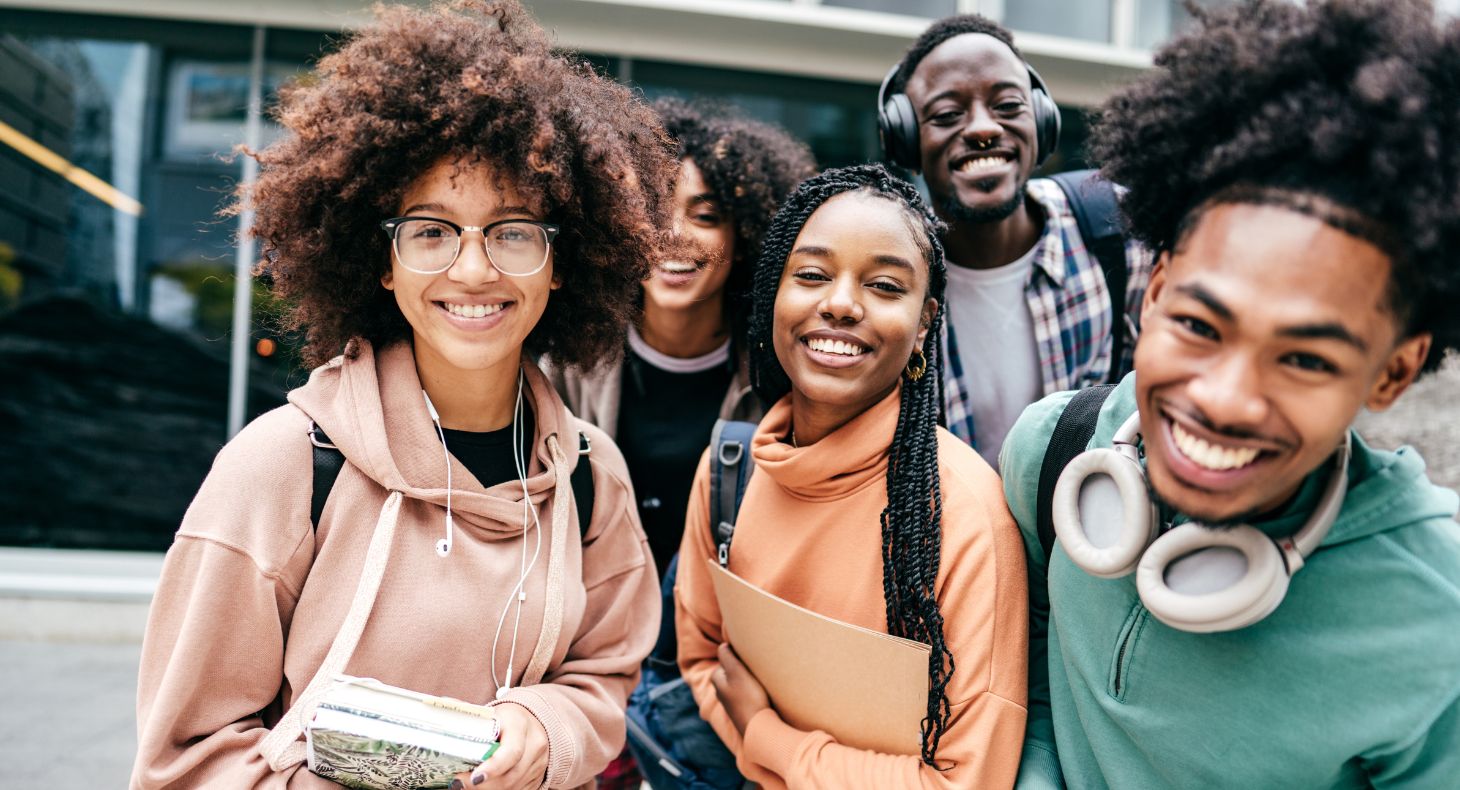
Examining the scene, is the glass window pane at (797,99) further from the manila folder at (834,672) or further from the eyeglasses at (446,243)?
the manila folder at (834,672)

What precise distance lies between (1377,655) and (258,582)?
6.06 ft

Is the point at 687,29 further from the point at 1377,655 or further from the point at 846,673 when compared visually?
the point at 1377,655

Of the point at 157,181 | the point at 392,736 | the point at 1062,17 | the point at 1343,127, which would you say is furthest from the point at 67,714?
the point at 1062,17

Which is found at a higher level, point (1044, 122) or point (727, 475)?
point (1044, 122)

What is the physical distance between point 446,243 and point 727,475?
2.97 feet

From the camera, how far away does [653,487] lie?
120 inches

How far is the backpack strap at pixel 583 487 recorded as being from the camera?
217cm

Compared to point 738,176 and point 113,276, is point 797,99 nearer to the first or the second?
point 738,176

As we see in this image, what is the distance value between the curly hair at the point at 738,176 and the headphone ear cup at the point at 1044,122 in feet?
2.83

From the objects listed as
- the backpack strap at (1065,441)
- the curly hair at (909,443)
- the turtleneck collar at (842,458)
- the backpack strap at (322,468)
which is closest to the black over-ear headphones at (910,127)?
the curly hair at (909,443)

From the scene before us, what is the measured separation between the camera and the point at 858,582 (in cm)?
199

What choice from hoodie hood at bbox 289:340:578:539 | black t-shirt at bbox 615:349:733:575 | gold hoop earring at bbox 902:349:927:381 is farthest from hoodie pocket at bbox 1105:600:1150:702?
black t-shirt at bbox 615:349:733:575

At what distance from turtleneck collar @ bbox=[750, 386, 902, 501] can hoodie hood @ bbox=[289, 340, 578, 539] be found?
0.51 metres

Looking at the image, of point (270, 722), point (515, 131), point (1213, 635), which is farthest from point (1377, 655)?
point (270, 722)
